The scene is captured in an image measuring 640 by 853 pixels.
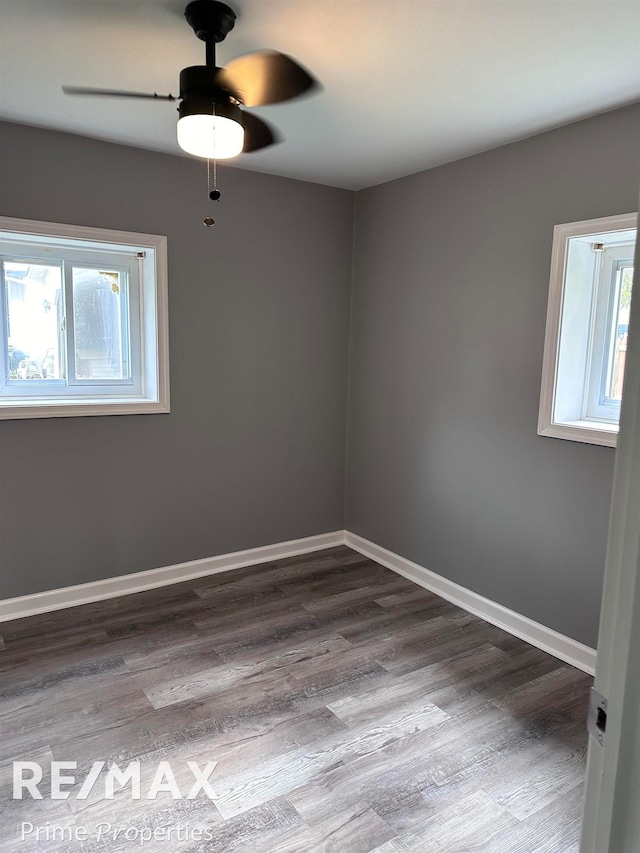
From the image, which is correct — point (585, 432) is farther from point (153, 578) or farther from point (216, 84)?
point (153, 578)

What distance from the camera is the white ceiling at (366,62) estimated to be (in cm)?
169

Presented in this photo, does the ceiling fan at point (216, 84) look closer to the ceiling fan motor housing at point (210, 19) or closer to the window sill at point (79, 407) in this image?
the ceiling fan motor housing at point (210, 19)

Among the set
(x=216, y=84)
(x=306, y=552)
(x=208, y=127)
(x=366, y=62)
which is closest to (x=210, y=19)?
(x=216, y=84)

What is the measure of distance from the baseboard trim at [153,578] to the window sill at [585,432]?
1860mm

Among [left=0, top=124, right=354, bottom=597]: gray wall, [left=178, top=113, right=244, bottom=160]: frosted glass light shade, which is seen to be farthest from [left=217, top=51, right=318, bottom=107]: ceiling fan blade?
[left=0, top=124, right=354, bottom=597]: gray wall

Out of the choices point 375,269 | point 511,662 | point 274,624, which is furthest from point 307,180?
point 511,662

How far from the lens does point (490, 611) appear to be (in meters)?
2.99

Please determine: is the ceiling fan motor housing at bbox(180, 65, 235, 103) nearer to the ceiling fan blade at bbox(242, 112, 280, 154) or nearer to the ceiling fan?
the ceiling fan

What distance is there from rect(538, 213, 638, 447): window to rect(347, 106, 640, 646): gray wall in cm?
8

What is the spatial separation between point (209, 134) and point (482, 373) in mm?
1814

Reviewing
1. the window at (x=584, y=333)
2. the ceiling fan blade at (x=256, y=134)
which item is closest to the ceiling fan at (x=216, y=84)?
the ceiling fan blade at (x=256, y=134)

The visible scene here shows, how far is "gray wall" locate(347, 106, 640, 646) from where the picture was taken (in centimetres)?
252

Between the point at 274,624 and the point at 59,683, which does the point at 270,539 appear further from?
the point at 59,683

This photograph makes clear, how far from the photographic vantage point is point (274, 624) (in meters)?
2.92
